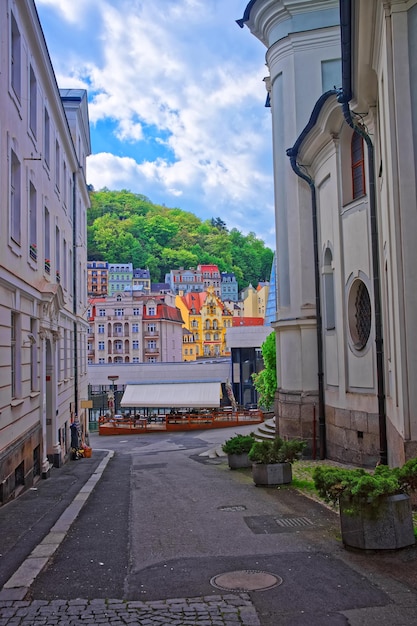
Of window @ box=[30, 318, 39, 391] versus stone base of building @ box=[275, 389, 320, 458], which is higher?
window @ box=[30, 318, 39, 391]

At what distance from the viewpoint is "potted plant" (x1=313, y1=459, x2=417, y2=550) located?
7.12 metres

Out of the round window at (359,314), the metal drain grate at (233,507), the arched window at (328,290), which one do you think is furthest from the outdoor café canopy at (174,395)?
the metal drain grate at (233,507)

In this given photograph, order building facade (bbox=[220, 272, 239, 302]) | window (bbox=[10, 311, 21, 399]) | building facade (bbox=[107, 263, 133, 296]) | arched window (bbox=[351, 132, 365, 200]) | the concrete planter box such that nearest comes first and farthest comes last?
window (bbox=[10, 311, 21, 399]), the concrete planter box, arched window (bbox=[351, 132, 365, 200]), building facade (bbox=[107, 263, 133, 296]), building facade (bbox=[220, 272, 239, 302])

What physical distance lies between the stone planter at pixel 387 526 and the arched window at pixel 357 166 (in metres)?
11.8

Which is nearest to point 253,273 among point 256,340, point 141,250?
point 141,250

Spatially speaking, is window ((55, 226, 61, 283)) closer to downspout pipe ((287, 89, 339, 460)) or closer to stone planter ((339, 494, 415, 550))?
downspout pipe ((287, 89, 339, 460))

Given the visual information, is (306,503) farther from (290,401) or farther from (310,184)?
(310,184)

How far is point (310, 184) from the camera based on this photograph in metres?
21.3

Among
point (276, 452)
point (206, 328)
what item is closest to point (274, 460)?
point (276, 452)

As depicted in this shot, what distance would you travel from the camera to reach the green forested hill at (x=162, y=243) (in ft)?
555

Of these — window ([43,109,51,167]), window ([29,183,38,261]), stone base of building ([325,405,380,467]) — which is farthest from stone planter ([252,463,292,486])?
window ([43,109,51,167])

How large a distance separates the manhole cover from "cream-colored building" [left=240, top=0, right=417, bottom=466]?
4400mm

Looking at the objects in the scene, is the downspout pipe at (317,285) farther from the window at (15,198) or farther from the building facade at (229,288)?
the building facade at (229,288)

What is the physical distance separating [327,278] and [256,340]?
41.5 metres
